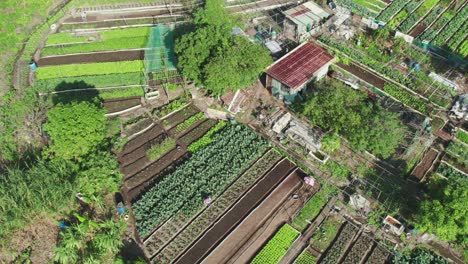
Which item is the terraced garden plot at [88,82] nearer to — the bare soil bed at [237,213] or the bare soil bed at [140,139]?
the bare soil bed at [140,139]

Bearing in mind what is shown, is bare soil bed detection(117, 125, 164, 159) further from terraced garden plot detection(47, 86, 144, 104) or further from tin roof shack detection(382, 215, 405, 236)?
tin roof shack detection(382, 215, 405, 236)

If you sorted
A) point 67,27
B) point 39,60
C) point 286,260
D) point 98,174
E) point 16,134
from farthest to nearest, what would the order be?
point 67,27, point 39,60, point 16,134, point 98,174, point 286,260

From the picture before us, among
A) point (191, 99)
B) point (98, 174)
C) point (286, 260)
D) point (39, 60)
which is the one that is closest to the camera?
point (286, 260)

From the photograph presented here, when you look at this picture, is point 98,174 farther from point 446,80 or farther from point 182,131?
point 446,80

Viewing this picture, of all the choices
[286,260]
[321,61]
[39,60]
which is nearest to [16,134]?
[39,60]

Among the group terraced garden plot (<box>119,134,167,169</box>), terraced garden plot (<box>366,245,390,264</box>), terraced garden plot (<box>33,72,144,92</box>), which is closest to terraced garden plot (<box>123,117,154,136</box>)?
terraced garden plot (<box>119,134,167,169</box>)

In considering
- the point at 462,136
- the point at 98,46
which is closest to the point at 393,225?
the point at 462,136
